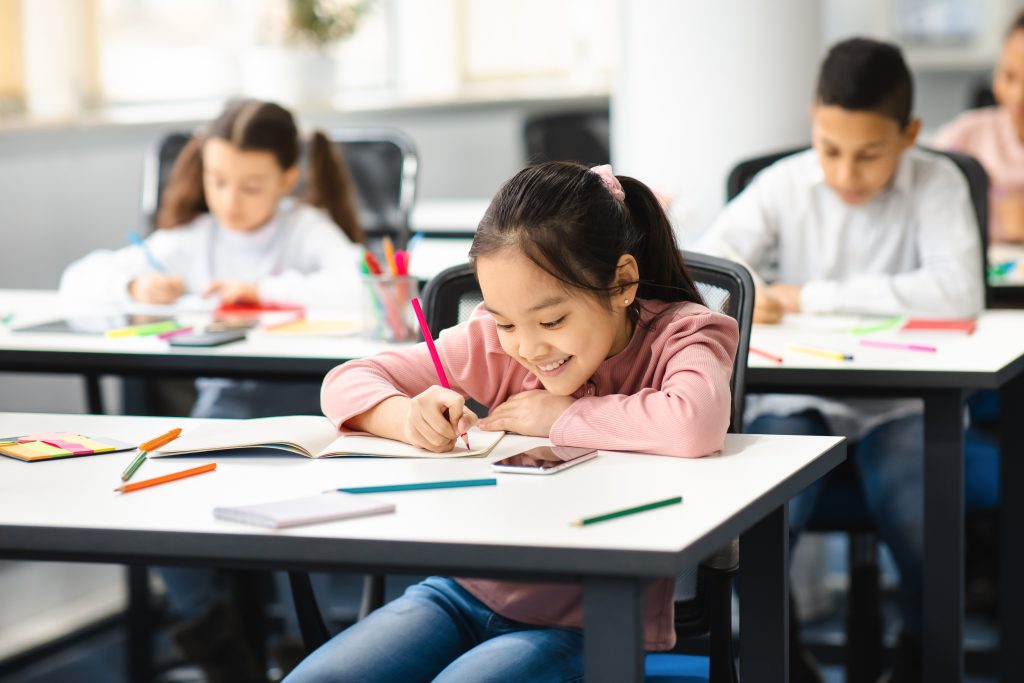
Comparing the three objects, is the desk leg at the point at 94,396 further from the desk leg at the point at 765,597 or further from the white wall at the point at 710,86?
the desk leg at the point at 765,597

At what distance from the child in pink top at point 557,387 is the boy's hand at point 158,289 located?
1073 millimetres

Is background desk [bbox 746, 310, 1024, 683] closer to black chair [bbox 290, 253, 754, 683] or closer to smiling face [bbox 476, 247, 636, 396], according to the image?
black chair [bbox 290, 253, 754, 683]

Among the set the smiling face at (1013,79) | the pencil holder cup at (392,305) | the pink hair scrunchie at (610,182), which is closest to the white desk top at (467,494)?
the pink hair scrunchie at (610,182)

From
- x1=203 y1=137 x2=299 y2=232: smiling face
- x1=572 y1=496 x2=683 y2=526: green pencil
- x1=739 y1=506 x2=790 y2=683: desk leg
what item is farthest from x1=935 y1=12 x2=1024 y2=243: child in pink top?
x1=572 y1=496 x2=683 y2=526: green pencil

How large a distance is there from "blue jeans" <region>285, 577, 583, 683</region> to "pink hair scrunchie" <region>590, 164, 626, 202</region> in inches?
18.9

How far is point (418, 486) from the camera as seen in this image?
138 cm

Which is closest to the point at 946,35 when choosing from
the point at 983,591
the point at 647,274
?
the point at 983,591

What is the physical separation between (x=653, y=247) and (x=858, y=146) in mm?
977

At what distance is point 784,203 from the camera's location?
2.67m

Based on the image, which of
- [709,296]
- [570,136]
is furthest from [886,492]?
[570,136]

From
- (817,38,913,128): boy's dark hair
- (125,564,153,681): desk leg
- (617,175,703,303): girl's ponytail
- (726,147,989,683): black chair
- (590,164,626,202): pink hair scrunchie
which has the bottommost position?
(125,564,153,681): desk leg

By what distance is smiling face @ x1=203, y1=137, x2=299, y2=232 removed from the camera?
9.18 feet

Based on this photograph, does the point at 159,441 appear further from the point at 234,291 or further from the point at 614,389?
the point at 234,291

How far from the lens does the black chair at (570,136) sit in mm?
4340
